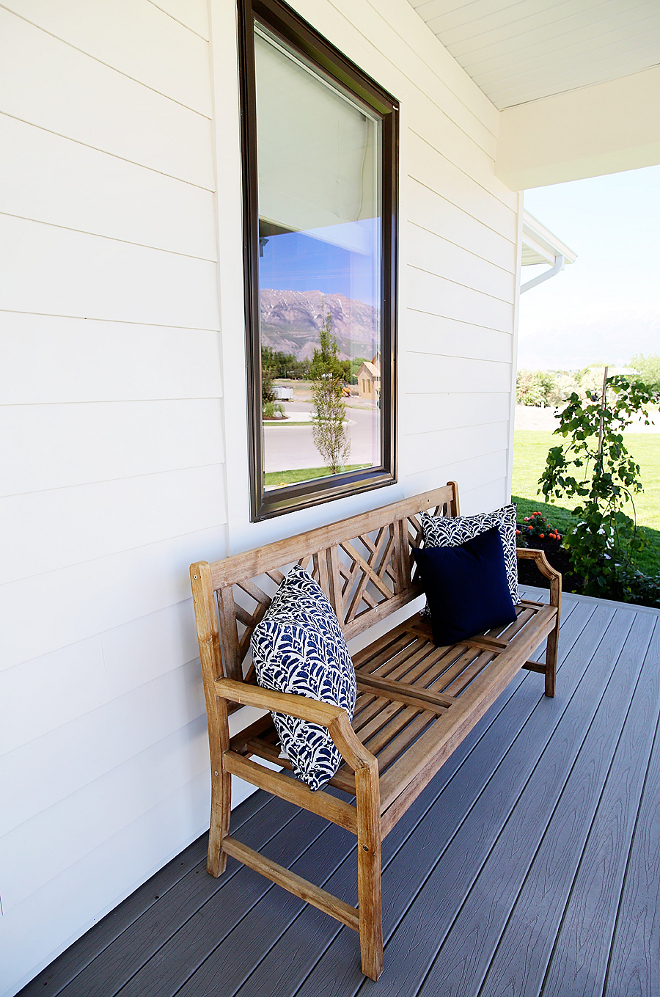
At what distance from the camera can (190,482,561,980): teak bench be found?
4.36 feet

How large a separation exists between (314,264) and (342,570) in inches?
41.5

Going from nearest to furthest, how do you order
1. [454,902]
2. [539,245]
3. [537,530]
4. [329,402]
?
[454,902]
[329,402]
[537,530]
[539,245]

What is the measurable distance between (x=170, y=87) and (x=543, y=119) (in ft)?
8.35

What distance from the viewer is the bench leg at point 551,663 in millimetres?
2512

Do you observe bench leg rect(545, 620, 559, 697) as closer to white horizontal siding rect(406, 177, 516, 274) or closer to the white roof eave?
white horizontal siding rect(406, 177, 516, 274)

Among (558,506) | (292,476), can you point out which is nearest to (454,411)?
(292,476)

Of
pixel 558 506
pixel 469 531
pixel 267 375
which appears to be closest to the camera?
pixel 267 375

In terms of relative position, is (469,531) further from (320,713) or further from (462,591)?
(320,713)

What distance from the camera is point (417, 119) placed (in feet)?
8.13

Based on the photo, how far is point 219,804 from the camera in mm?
1608

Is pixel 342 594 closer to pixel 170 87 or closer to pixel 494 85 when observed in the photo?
pixel 170 87

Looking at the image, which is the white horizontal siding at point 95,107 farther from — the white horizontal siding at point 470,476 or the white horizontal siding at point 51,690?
the white horizontal siding at point 470,476

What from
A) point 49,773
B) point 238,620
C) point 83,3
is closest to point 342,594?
point 238,620

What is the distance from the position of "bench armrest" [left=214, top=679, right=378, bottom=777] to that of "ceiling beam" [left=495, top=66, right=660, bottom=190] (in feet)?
10.2
